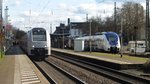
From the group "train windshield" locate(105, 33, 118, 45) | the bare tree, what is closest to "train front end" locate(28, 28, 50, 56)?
"train windshield" locate(105, 33, 118, 45)

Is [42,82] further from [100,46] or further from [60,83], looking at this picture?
[100,46]

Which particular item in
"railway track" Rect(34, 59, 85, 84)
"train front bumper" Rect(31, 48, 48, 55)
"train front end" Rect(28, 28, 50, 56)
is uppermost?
"train front end" Rect(28, 28, 50, 56)

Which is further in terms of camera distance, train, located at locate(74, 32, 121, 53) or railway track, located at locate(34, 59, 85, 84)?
train, located at locate(74, 32, 121, 53)

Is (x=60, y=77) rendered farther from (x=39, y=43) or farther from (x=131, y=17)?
(x=131, y=17)

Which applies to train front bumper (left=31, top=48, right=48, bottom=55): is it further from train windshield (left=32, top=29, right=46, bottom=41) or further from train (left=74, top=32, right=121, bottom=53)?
train (left=74, top=32, right=121, bottom=53)

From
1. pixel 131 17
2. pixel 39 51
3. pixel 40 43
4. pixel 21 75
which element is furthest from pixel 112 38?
pixel 131 17

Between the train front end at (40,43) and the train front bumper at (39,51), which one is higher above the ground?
the train front end at (40,43)

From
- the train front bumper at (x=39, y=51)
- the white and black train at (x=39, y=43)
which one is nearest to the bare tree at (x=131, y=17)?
the white and black train at (x=39, y=43)

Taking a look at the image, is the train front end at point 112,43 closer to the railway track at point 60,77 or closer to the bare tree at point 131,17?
the railway track at point 60,77

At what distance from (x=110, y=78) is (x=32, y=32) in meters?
21.4

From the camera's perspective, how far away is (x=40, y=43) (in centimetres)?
4381

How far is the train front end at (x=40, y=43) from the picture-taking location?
43.7 m

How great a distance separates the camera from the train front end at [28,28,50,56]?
143 feet

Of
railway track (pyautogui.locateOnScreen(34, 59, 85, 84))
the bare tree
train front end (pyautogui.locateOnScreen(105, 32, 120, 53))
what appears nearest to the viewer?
railway track (pyautogui.locateOnScreen(34, 59, 85, 84))
